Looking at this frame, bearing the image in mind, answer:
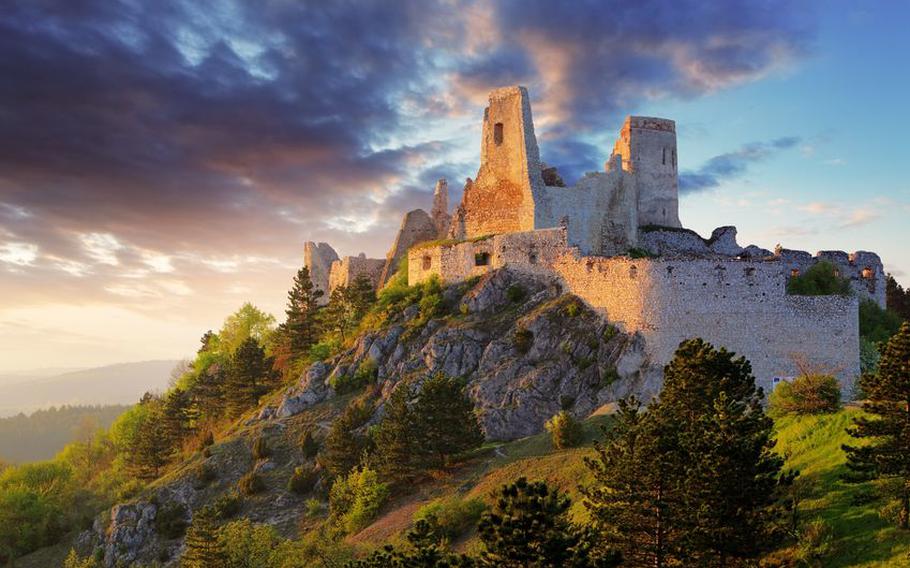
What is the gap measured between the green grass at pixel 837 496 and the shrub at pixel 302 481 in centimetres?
2932

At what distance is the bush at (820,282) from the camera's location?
53344 mm

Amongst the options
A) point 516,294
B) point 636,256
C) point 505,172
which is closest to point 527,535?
point 516,294

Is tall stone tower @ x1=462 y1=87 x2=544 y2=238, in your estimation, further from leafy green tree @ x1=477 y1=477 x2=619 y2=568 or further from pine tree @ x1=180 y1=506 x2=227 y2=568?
leafy green tree @ x1=477 y1=477 x2=619 y2=568

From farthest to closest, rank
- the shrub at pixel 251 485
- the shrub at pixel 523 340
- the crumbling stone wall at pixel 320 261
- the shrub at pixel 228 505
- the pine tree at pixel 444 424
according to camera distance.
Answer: the crumbling stone wall at pixel 320 261 < the shrub at pixel 523 340 < the shrub at pixel 251 485 < the shrub at pixel 228 505 < the pine tree at pixel 444 424

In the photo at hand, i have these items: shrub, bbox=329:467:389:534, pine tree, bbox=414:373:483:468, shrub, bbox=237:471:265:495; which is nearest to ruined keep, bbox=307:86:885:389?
pine tree, bbox=414:373:483:468

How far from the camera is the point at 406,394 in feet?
158

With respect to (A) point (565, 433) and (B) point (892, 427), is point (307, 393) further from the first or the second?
(B) point (892, 427)

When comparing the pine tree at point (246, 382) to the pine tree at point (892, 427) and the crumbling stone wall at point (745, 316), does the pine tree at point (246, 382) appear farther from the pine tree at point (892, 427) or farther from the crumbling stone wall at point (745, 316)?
the pine tree at point (892, 427)

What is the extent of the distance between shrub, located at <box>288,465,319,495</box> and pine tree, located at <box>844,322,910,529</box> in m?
34.2

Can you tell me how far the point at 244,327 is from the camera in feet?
323

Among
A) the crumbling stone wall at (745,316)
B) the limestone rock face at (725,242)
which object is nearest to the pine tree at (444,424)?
the crumbling stone wall at (745,316)

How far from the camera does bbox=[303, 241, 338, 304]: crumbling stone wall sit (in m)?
88.5

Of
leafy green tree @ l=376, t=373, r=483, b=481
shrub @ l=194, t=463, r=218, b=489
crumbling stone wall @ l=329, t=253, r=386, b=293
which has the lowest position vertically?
shrub @ l=194, t=463, r=218, b=489

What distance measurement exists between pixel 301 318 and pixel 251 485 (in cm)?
2662
